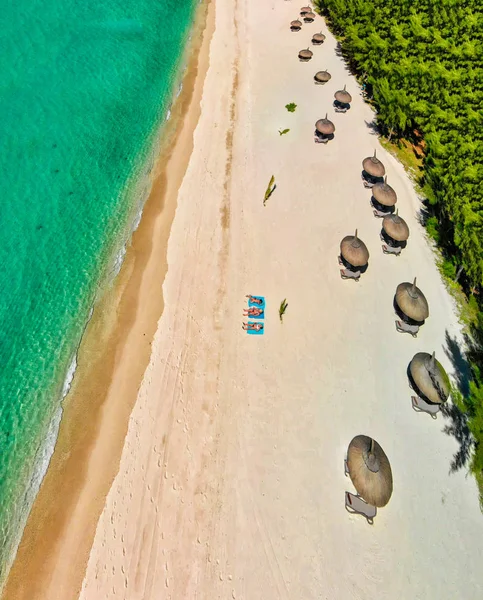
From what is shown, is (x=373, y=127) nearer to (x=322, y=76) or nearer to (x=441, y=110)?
(x=441, y=110)

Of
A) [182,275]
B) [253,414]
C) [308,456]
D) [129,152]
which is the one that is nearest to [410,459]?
[308,456]

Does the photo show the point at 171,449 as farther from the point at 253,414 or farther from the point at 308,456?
the point at 308,456

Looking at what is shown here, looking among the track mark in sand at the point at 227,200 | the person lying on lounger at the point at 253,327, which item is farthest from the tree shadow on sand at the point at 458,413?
the track mark in sand at the point at 227,200

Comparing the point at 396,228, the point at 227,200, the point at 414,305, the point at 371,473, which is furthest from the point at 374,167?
the point at 371,473

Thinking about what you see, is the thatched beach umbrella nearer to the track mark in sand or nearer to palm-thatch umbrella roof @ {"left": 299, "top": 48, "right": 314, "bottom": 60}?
palm-thatch umbrella roof @ {"left": 299, "top": 48, "right": 314, "bottom": 60}

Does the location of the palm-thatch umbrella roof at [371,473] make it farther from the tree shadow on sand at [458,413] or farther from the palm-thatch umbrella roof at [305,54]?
the palm-thatch umbrella roof at [305,54]

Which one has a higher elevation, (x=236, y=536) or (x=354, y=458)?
(x=354, y=458)

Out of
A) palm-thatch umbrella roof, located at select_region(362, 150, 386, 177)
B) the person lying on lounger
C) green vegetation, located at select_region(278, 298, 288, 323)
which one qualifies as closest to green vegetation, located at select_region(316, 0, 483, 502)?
palm-thatch umbrella roof, located at select_region(362, 150, 386, 177)
